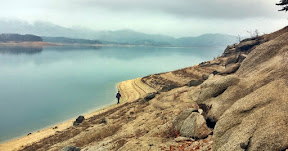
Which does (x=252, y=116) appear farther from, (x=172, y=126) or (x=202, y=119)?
(x=172, y=126)

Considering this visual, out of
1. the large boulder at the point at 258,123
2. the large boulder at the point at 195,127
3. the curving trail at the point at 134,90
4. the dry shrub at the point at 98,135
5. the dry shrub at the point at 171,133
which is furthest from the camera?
the curving trail at the point at 134,90

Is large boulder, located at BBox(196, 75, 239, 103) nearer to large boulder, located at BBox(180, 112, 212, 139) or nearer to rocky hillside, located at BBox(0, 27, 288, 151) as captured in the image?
rocky hillside, located at BBox(0, 27, 288, 151)

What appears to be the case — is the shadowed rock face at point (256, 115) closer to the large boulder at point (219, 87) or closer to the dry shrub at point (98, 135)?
the large boulder at point (219, 87)

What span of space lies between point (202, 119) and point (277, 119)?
4687 millimetres

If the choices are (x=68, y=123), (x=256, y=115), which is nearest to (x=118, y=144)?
(x=256, y=115)

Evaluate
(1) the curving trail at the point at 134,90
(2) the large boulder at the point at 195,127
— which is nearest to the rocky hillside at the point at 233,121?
(2) the large boulder at the point at 195,127

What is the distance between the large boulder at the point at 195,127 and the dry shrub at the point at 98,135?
30.2ft

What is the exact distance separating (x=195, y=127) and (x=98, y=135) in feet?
38.8

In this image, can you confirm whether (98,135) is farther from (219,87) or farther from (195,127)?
(219,87)

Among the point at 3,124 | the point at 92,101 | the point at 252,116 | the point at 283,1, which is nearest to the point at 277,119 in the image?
the point at 252,116

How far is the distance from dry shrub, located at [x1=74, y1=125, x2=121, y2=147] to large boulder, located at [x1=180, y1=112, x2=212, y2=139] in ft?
30.2

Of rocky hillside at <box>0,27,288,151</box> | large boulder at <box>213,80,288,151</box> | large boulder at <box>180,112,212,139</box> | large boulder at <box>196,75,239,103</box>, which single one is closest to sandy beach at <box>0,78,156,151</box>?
rocky hillside at <box>0,27,288,151</box>

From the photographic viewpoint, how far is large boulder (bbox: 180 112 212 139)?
12078mm

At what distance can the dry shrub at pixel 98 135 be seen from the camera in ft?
66.2
